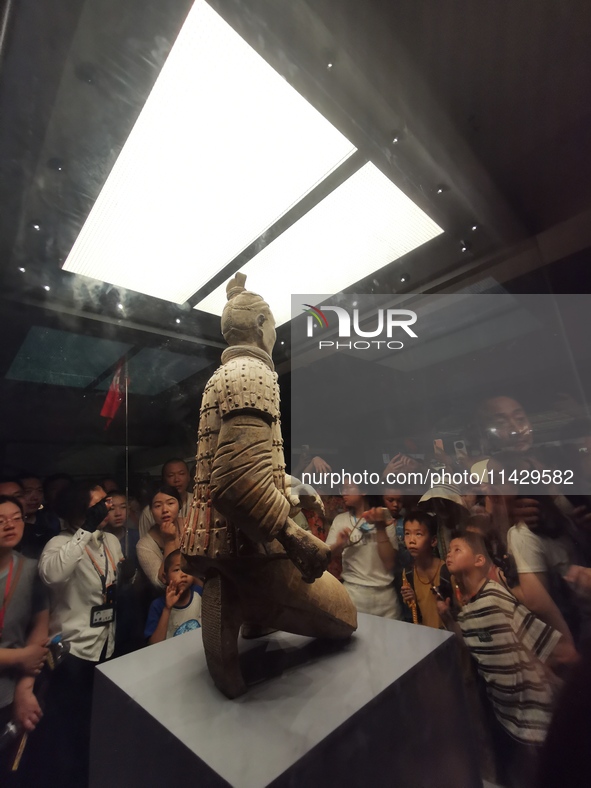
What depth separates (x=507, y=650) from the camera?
146 centimetres

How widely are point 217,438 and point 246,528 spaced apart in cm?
31

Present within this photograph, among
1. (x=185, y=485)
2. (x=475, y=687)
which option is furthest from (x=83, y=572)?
(x=475, y=687)

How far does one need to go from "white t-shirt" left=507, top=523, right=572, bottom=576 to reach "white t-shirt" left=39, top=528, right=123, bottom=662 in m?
1.49

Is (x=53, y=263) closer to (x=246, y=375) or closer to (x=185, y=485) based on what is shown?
(x=246, y=375)

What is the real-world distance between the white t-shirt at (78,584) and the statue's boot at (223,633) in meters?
0.49

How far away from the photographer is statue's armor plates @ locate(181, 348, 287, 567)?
1155 millimetres

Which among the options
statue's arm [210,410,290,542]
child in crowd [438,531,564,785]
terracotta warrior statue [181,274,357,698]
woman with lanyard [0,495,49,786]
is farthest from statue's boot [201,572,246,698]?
child in crowd [438,531,564,785]

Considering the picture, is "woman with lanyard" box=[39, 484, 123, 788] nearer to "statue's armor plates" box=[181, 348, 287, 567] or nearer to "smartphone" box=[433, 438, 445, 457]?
"statue's armor plates" box=[181, 348, 287, 567]

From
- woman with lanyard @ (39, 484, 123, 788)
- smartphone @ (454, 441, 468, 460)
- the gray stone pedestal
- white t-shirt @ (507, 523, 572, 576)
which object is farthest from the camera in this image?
smartphone @ (454, 441, 468, 460)

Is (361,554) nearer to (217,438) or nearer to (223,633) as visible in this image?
(223,633)

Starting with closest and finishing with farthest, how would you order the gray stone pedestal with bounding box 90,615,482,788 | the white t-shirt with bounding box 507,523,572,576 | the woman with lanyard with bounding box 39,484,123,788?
1. the gray stone pedestal with bounding box 90,615,482,788
2. the woman with lanyard with bounding box 39,484,123,788
3. the white t-shirt with bounding box 507,523,572,576

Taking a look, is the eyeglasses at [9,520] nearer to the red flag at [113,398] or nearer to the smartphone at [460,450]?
the red flag at [113,398]

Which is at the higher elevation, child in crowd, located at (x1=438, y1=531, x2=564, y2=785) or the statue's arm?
the statue's arm

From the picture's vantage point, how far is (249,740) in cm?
97
